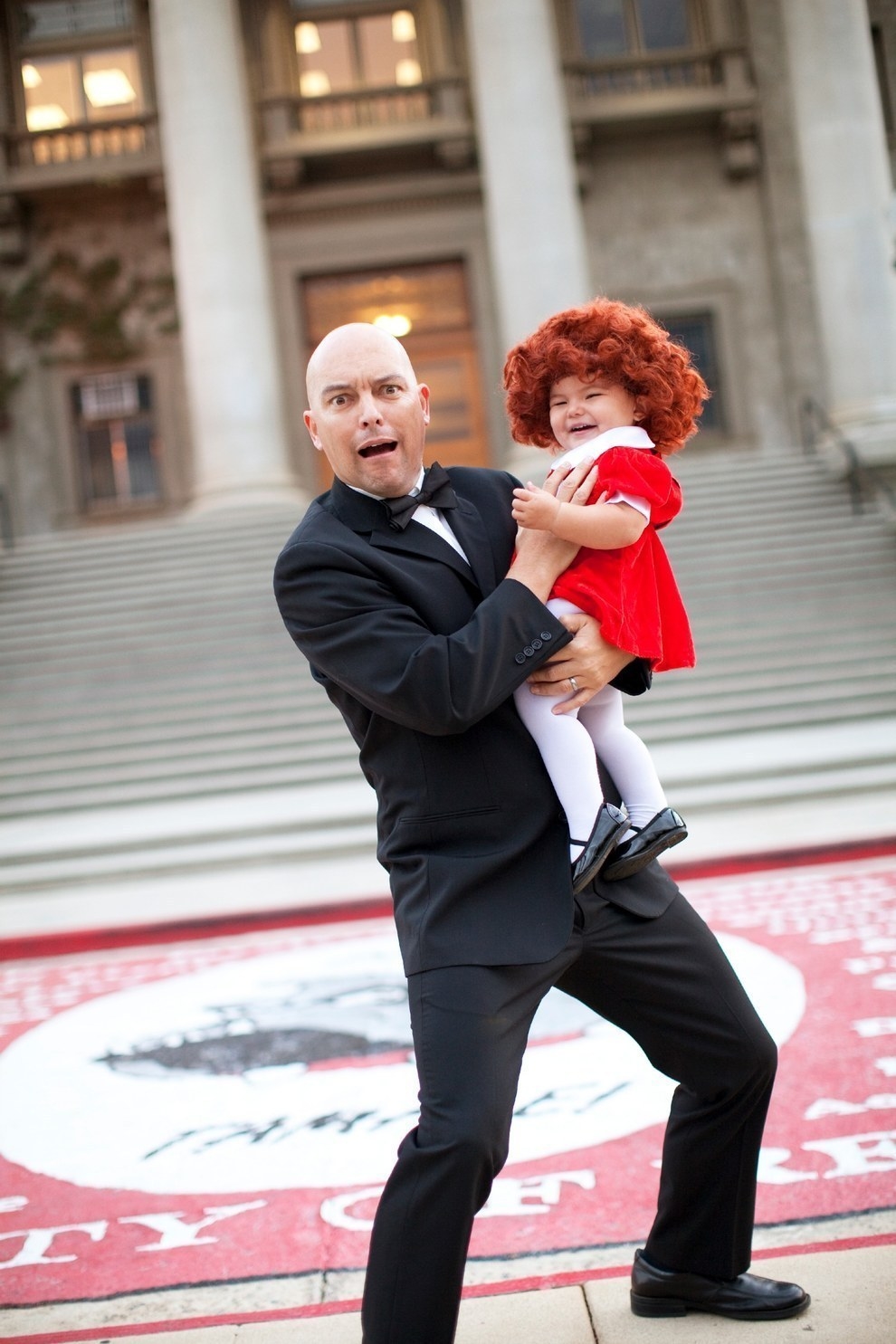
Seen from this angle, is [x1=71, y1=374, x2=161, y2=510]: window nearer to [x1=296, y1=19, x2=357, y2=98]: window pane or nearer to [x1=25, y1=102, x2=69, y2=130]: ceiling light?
[x1=25, y1=102, x2=69, y2=130]: ceiling light

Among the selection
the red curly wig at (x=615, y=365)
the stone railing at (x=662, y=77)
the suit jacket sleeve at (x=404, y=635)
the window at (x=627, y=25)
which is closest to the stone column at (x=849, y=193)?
the stone railing at (x=662, y=77)

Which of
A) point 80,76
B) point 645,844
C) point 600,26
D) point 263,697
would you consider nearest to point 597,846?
point 645,844

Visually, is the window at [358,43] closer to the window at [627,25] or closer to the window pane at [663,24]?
the window at [627,25]

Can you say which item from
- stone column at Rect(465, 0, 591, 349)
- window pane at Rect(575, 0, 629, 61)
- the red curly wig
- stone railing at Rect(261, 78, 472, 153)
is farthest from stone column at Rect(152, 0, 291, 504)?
the red curly wig

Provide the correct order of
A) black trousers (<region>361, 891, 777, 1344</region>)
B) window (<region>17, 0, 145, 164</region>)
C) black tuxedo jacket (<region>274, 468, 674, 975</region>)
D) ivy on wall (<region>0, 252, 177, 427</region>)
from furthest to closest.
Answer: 1. ivy on wall (<region>0, 252, 177, 427</region>)
2. window (<region>17, 0, 145, 164</region>)
3. black tuxedo jacket (<region>274, 468, 674, 975</region>)
4. black trousers (<region>361, 891, 777, 1344</region>)

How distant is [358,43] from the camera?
20375mm

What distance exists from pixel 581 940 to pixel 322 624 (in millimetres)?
756

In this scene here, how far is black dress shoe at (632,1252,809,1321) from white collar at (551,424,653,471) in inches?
64.8

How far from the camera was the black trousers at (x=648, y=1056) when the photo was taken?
2.14 m

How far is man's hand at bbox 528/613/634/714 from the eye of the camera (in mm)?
2391

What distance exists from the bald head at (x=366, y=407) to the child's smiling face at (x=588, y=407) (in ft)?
1.11

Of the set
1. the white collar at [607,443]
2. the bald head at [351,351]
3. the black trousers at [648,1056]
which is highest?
the bald head at [351,351]

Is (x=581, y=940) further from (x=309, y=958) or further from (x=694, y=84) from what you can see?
(x=694, y=84)

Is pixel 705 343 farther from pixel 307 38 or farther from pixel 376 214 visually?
pixel 307 38
